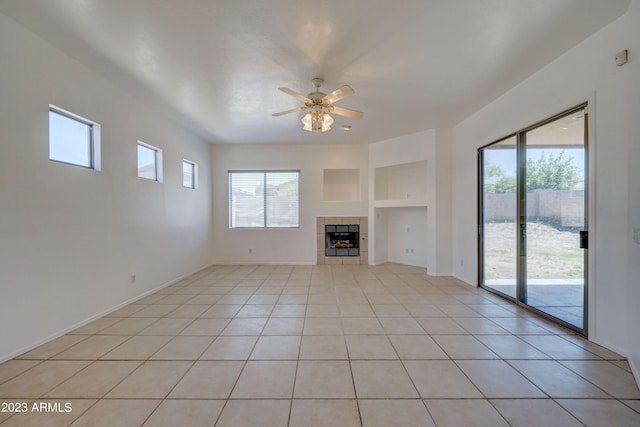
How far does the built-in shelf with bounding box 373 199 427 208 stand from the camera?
548 cm

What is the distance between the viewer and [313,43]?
245 centimetres

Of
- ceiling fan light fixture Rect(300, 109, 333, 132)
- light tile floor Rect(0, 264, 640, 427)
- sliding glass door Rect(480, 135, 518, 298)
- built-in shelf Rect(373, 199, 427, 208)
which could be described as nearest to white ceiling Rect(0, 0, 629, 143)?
ceiling fan light fixture Rect(300, 109, 333, 132)

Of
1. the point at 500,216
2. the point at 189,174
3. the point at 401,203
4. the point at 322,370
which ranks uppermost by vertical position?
the point at 189,174

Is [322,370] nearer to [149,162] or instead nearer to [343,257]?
[149,162]

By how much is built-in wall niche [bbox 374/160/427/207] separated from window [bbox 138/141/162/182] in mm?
4485

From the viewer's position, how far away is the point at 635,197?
6.71 feet

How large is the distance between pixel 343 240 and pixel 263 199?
225 centimetres

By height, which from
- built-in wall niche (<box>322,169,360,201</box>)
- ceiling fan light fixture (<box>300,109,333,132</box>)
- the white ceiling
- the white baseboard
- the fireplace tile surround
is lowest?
the white baseboard

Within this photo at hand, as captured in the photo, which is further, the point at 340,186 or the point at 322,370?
the point at 340,186

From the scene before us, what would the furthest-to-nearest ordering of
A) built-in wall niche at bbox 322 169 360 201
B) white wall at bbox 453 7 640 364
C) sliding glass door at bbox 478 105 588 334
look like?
built-in wall niche at bbox 322 169 360 201
sliding glass door at bbox 478 105 588 334
white wall at bbox 453 7 640 364

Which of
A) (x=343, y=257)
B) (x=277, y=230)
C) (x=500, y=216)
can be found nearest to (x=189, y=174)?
(x=277, y=230)

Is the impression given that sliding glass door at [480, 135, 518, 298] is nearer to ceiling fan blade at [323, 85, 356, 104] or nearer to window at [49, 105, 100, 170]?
ceiling fan blade at [323, 85, 356, 104]

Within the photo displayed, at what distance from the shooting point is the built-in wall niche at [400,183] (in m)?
6.02

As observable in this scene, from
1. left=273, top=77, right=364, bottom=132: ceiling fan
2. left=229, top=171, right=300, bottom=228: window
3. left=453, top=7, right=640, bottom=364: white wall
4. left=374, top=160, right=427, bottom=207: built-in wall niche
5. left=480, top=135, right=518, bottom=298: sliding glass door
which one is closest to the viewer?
left=453, top=7, right=640, bottom=364: white wall
